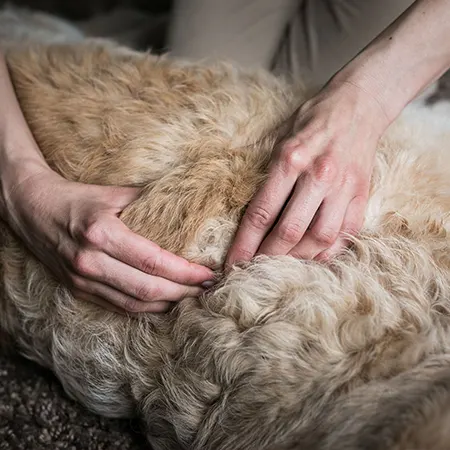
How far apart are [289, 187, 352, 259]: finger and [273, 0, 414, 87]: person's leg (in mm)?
595

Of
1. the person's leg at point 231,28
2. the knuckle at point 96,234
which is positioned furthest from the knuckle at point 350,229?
the person's leg at point 231,28

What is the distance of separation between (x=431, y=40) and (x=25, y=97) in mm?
592

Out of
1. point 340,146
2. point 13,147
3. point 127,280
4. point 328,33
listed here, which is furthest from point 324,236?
point 328,33

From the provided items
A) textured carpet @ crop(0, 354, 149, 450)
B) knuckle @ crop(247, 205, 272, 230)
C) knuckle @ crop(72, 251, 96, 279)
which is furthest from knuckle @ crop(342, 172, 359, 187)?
textured carpet @ crop(0, 354, 149, 450)

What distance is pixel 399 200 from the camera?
3.03 ft

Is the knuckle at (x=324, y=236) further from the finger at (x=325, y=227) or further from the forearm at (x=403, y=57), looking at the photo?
the forearm at (x=403, y=57)

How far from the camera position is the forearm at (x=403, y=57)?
0.99m

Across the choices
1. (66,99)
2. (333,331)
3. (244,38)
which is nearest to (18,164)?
(66,99)

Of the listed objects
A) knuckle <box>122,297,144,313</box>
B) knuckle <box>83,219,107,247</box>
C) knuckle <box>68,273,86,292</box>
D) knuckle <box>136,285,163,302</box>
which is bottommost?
knuckle <box>68,273,86,292</box>

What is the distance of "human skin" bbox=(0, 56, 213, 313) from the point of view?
89cm

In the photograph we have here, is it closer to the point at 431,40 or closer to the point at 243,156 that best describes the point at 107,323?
Answer: the point at 243,156

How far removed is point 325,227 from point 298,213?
4cm

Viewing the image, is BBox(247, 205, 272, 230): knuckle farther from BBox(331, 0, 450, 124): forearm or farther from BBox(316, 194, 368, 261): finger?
BBox(331, 0, 450, 124): forearm

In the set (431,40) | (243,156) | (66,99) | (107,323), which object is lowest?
(107,323)
